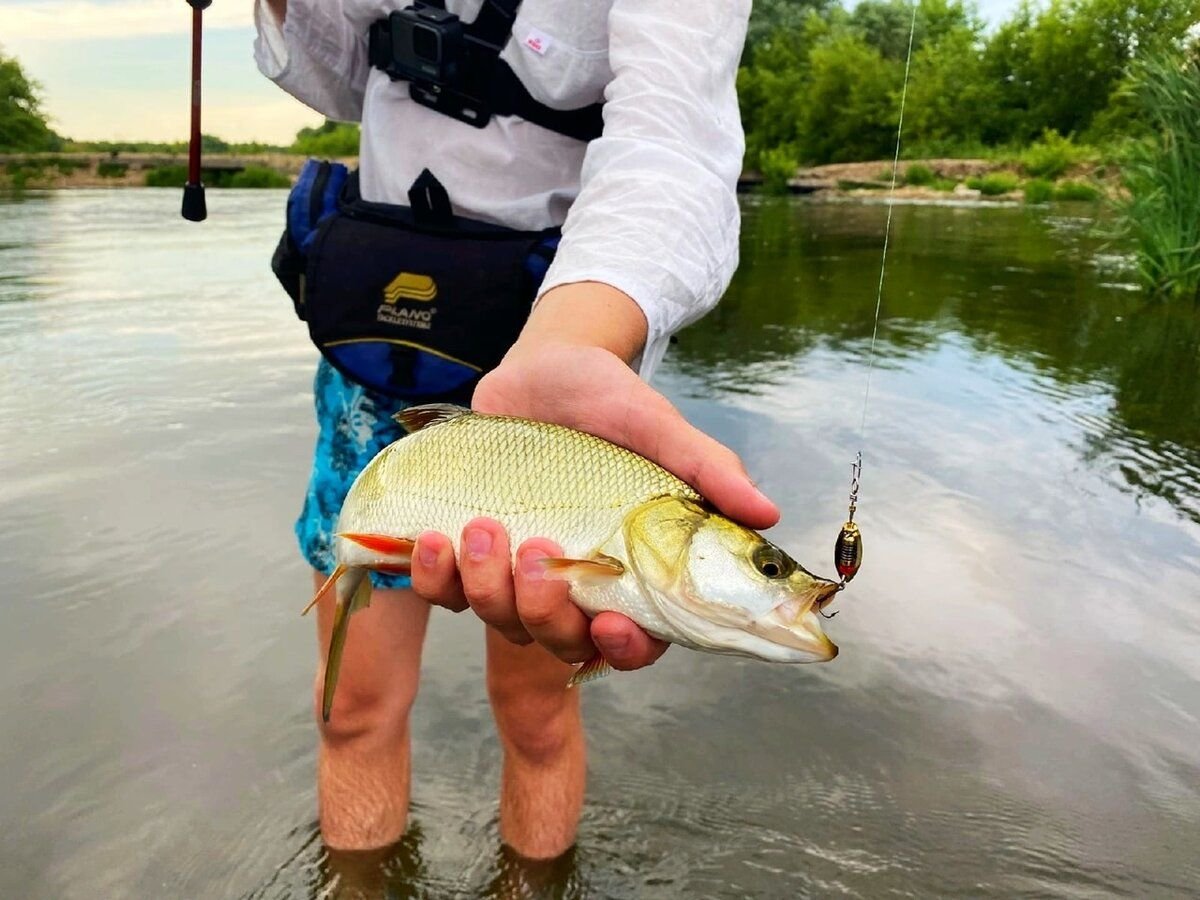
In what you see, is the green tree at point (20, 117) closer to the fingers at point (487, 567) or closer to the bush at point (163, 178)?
the bush at point (163, 178)

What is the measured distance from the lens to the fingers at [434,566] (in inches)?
64.7

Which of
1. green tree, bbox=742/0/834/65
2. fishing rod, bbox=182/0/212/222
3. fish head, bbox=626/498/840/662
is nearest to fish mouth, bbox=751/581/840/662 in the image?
fish head, bbox=626/498/840/662

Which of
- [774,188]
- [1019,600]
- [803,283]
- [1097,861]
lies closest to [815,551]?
[1019,600]

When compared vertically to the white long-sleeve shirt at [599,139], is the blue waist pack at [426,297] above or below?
below

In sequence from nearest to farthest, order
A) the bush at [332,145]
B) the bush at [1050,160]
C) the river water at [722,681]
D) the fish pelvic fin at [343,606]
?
the fish pelvic fin at [343,606], the river water at [722,681], the bush at [1050,160], the bush at [332,145]

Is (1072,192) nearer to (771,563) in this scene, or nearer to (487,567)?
(771,563)

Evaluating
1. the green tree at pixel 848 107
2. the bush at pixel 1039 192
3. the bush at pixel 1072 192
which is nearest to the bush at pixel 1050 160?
the bush at pixel 1072 192

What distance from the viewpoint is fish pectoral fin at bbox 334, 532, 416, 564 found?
1717 millimetres

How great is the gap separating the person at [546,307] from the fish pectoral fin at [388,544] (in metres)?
0.07

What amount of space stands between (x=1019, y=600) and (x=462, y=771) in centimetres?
225

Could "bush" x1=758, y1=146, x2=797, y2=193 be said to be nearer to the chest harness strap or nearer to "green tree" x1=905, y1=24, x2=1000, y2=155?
"green tree" x1=905, y1=24, x2=1000, y2=155

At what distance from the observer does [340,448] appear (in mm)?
2334

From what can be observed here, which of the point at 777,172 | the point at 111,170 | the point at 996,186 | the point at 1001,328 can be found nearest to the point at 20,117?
the point at 111,170

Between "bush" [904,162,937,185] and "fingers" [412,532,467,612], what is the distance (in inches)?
1590
